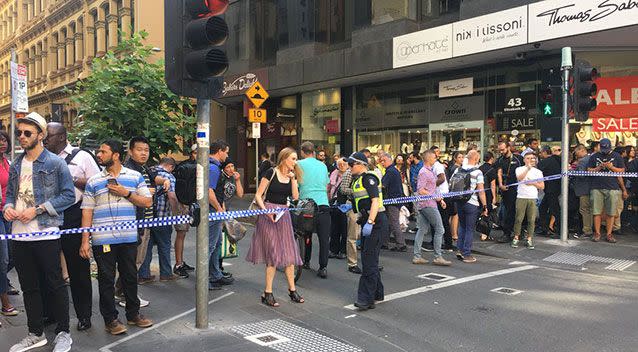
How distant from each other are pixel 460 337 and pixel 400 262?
374 cm

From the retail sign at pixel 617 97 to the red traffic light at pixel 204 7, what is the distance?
38.4 ft

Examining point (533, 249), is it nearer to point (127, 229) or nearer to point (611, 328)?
point (611, 328)

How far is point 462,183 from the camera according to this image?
8.77m

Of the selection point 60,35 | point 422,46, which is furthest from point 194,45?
point 60,35

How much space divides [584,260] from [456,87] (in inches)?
313

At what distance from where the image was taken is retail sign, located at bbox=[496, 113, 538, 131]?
14.1m

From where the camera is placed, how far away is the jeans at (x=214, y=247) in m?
7.03

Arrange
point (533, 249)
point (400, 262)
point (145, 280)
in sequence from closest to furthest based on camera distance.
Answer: point (145, 280)
point (400, 262)
point (533, 249)

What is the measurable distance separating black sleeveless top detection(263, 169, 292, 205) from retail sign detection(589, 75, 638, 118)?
10.3 m

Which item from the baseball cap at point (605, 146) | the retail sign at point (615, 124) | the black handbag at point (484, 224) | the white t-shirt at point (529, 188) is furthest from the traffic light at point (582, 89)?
the retail sign at point (615, 124)

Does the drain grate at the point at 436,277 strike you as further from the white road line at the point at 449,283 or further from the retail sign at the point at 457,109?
the retail sign at the point at 457,109

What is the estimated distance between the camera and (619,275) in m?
8.10

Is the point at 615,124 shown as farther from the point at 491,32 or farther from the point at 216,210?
the point at 216,210

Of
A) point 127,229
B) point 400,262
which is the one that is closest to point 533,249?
point 400,262
